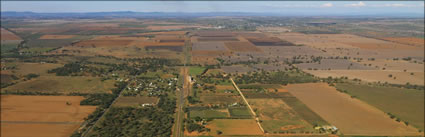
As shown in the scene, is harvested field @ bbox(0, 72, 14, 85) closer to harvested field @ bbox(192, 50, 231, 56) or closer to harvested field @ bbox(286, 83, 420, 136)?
harvested field @ bbox(192, 50, 231, 56)

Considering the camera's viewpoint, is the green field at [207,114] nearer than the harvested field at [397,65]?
Yes

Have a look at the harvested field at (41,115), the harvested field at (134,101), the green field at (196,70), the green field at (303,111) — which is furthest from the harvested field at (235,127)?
the green field at (196,70)

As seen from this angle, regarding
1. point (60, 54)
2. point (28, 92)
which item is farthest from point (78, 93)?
point (60, 54)

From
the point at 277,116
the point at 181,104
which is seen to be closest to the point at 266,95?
the point at 277,116

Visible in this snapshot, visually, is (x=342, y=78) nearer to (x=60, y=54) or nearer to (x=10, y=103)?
(x=10, y=103)

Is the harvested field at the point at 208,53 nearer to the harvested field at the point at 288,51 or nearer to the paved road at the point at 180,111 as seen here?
the harvested field at the point at 288,51

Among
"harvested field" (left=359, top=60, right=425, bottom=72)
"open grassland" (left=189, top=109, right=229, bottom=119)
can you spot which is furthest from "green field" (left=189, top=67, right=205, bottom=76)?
"harvested field" (left=359, top=60, right=425, bottom=72)
